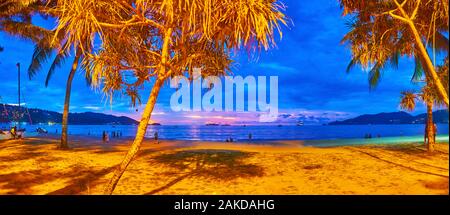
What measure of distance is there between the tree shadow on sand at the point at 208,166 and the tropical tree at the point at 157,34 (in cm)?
287

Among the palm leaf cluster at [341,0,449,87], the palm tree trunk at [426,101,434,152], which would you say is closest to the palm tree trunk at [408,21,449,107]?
the palm leaf cluster at [341,0,449,87]

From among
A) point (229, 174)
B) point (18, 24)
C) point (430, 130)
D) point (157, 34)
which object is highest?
point (18, 24)

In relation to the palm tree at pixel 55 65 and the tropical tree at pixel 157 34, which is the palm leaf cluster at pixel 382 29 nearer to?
the tropical tree at pixel 157 34

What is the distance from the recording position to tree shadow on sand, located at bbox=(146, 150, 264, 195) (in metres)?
10.3

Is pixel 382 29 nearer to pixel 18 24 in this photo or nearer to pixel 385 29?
pixel 385 29

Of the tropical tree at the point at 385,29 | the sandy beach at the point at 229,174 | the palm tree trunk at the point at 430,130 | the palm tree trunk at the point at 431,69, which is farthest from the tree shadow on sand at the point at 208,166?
the palm tree trunk at the point at 430,130

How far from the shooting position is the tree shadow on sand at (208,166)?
1032 cm

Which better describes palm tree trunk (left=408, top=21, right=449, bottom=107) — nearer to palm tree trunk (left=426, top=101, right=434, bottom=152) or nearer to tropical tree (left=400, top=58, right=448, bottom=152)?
tropical tree (left=400, top=58, right=448, bottom=152)

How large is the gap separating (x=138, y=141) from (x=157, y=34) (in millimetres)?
2855

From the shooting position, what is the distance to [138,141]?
21.5 feet

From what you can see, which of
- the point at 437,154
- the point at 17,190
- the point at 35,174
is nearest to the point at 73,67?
the point at 35,174

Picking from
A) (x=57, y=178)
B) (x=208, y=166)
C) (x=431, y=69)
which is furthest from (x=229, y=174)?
(x=431, y=69)

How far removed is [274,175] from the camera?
10453mm

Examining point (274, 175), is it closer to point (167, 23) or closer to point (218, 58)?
point (218, 58)
